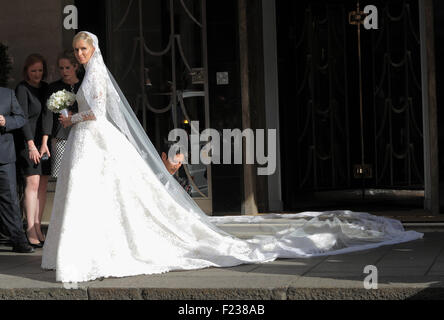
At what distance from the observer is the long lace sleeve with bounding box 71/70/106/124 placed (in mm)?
6840

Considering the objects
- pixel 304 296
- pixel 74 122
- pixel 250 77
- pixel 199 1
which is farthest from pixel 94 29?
pixel 304 296

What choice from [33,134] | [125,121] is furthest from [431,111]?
[33,134]

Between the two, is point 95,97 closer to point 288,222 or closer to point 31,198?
point 31,198

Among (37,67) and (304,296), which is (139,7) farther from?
(304,296)

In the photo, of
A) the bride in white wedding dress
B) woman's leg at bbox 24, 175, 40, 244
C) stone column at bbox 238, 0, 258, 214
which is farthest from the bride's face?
stone column at bbox 238, 0, 258, 214

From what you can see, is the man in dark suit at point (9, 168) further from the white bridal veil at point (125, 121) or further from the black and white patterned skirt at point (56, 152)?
the white bridal veil at point (125, 121)

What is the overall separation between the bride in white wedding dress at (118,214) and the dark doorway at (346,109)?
2696mm

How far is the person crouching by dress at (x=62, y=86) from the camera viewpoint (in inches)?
313

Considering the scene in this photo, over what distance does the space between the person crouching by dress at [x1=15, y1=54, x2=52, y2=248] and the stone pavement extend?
111cm

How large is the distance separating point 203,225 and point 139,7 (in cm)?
353

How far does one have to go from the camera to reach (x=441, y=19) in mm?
8711

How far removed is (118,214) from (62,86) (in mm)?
1875

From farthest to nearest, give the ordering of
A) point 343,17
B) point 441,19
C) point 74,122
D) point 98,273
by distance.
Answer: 1. point 343,17
2. point 441,19
3. point 74,122
4. point 98,273
